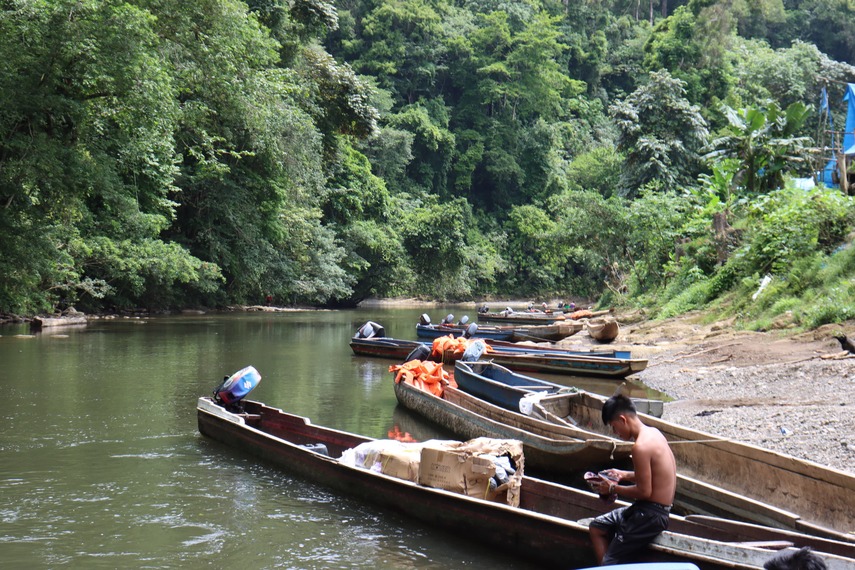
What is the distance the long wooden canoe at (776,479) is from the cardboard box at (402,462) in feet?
8.14

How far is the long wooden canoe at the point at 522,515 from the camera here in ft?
17.4

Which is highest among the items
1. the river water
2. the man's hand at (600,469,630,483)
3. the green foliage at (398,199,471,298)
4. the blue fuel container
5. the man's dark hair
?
the green foliage at (398,199,471,298)

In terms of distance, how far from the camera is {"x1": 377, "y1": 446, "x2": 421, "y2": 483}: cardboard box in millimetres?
7946

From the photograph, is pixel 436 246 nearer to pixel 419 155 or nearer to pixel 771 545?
pixel 419 155

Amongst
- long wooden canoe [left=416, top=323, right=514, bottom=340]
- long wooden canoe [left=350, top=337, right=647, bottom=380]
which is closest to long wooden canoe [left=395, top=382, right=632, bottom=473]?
long wooden canoe [left=350, top=337, right=647, bottom=380]

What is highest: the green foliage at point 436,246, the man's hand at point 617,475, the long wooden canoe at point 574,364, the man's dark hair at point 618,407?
the green foliage at point 436,246

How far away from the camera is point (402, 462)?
803 cm

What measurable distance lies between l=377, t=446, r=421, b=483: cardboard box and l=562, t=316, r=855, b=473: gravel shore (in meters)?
3.96

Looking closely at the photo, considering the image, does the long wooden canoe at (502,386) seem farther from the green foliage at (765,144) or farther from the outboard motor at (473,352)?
the green foliage at (765,144)

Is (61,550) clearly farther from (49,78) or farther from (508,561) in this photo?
(49,78)

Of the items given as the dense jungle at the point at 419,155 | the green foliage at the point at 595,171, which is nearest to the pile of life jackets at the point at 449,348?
the dense jungle at the point at 419,155

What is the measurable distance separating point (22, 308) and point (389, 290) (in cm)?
2799

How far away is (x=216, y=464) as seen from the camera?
9766mm

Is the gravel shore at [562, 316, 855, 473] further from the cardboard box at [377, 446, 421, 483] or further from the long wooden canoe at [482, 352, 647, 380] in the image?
the cardboard box at [377, 446, 421, 483]
